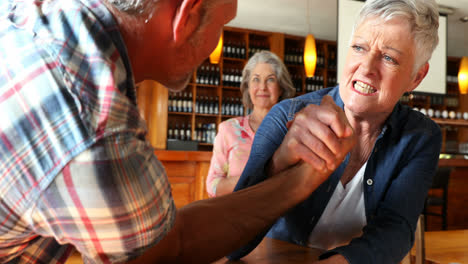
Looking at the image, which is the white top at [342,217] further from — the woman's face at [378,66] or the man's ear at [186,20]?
the man's ear at [186,20]

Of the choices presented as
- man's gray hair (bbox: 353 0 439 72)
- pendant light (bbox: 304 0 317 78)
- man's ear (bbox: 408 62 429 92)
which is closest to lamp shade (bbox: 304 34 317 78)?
pendant light (bbox: 304 0 317 78)

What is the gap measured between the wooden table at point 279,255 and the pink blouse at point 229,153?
128cm

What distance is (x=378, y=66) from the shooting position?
46.3 inches

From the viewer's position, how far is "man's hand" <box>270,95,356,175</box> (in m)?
0.84

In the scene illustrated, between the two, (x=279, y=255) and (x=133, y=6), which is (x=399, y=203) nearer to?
(x=279, y=255)

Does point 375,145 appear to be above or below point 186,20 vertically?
below

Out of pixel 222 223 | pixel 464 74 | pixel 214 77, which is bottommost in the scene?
pixel 214 77

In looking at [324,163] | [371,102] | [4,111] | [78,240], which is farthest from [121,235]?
[371,102]

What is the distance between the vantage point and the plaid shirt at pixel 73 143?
38cm

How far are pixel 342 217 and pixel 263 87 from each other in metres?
1.69

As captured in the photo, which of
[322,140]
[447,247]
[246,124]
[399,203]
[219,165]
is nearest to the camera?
[322,140]

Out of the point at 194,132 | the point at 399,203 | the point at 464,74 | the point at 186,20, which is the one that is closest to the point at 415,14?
the point at 399,203

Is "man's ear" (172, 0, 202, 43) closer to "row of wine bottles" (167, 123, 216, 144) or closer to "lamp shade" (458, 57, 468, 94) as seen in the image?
"lamp shade" (458, 57, 468, 94)

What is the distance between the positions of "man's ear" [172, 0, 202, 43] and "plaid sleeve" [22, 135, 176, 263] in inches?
6.6
